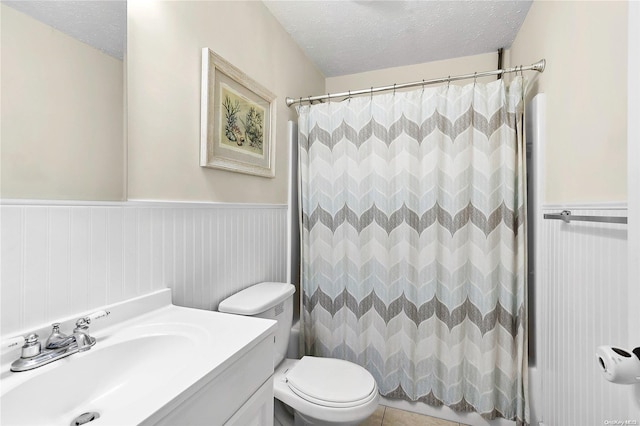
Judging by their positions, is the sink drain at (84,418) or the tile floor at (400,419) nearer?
the sink drain at (84,418)

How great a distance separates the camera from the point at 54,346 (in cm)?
72

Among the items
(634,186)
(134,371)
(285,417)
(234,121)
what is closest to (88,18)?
(234,121)

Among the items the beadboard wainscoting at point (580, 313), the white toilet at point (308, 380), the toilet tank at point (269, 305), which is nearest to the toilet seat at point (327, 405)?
the white toilet at point (308, 380)

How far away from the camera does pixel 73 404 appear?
0.69 meters

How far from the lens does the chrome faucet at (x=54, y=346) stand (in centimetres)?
67

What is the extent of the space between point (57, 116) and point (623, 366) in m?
1.38

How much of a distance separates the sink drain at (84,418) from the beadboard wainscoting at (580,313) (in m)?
1.31

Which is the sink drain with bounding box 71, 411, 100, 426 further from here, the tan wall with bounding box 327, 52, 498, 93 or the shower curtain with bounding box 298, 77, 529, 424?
the tan wall with bounding box 327, 52, 498, 93

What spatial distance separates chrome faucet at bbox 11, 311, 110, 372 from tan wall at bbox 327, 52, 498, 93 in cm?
248

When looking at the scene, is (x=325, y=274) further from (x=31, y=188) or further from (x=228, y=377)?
(x=31, y=188)

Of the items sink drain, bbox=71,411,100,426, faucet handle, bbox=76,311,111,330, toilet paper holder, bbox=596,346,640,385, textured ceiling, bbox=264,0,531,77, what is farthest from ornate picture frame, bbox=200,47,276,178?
toilet paper holder, bbox=596,346,640,385

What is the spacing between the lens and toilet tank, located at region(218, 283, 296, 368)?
1278mm

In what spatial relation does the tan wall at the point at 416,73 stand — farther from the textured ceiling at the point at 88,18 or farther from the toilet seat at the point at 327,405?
the toilet seat at the point at 327,405

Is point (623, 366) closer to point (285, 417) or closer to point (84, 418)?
point (84, 418)
